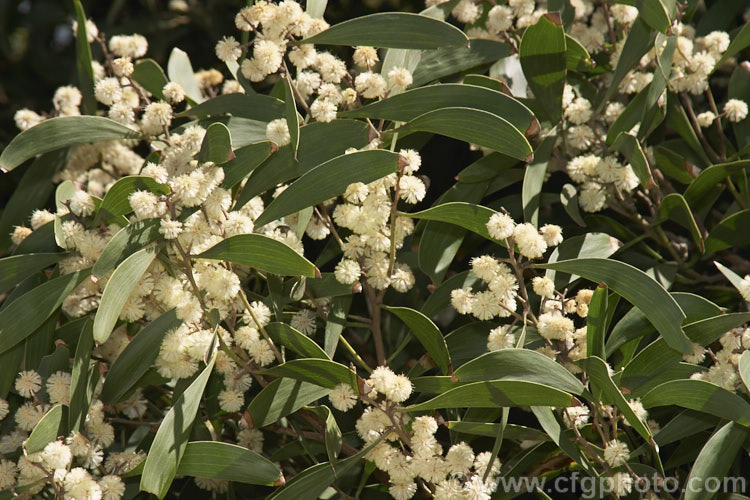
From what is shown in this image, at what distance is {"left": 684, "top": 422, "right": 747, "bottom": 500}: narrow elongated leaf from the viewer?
696 millimetres

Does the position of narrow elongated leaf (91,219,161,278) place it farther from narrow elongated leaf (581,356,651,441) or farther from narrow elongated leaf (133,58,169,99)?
narrow elongated leaf (581,356,651,441)

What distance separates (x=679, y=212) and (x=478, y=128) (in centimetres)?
29

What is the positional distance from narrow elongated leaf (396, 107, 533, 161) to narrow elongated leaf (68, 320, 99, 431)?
40 cm

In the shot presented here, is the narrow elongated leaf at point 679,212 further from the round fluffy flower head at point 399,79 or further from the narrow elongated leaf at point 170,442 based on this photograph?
the narrow elongated leaf at point 170,442

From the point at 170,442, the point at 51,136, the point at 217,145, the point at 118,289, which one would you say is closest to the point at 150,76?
the point at 51,136

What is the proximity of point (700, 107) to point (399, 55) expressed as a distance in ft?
1.61

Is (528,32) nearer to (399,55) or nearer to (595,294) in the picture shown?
(399,55)

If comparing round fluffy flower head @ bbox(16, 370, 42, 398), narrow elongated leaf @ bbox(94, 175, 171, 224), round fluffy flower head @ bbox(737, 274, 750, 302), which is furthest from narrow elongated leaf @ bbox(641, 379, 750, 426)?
round fluffy flower head @ bbox(16, 370, 42, 398)

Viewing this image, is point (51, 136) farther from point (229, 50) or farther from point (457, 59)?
point (457, 59)

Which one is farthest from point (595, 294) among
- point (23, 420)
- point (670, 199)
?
point (23, 420)

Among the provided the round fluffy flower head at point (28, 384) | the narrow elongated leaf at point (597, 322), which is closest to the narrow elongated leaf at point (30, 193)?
the round fluffy flower head at point (28, 384)

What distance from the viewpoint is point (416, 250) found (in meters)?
0.92

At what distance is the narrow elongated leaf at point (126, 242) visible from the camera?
717 millimetres

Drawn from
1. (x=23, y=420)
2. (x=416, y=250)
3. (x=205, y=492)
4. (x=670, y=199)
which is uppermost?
(x=670, y=199)
